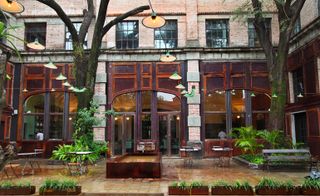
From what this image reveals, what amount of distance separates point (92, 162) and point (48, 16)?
32.6ft

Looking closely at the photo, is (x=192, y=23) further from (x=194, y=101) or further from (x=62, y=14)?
(x=62, y=14)

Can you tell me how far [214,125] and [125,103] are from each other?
209 inches

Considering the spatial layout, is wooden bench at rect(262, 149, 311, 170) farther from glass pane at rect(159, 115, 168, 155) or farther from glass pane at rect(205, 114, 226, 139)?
glass pane at rect(159, 115, 168, 155)

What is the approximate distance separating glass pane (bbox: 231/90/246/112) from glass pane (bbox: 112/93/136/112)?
18.8ft

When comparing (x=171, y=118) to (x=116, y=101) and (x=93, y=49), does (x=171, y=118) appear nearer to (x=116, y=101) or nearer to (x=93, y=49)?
(x=116, y=101)

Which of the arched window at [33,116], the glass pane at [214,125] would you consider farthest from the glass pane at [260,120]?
the arched window at [33,116]

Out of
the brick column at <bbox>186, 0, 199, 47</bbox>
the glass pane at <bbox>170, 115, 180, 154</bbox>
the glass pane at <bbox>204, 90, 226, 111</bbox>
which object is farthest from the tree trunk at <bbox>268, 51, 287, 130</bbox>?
the glass pane at <bbox>170, 115, 180, 154</bbox>

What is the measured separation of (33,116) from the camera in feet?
62.0

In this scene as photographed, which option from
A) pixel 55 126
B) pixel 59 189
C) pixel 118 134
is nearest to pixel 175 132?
pixel 118 134

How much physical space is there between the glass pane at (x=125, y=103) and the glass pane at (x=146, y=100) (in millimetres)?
528

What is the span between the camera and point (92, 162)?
14.6m

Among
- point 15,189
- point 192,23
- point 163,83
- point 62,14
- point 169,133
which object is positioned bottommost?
point 15,189

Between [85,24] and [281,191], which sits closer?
[281,191]

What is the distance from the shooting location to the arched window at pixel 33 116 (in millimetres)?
18797
